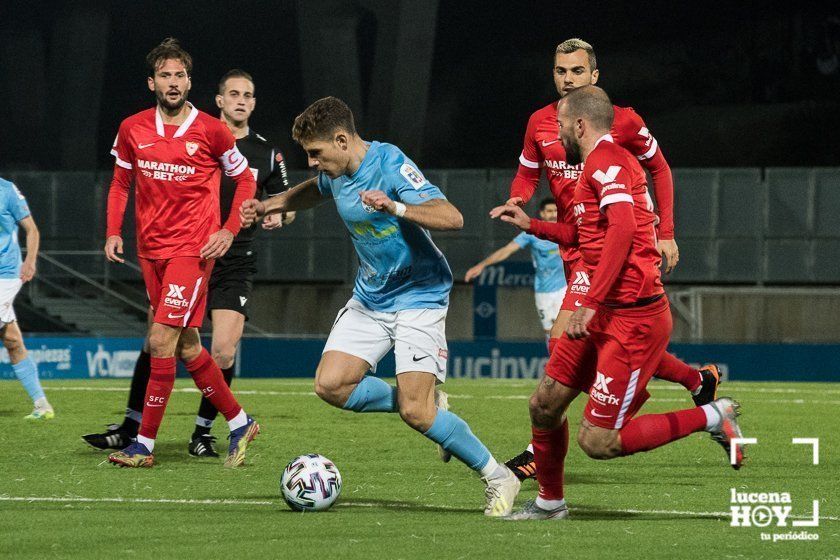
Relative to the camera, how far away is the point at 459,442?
6785mm

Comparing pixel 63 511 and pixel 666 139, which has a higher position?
pixel 666 139

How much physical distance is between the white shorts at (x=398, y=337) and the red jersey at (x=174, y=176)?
65.0 inches

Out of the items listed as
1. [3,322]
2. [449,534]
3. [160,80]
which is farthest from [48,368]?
[449,534]

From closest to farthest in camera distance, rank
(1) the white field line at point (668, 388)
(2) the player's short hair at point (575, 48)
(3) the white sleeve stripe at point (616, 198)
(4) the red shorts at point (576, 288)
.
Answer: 1. (3) the white sleeve stripe at point (616, 198)
2. (4) the red shorts at point (576, 288)
3. (2) the player's short hair at point (575, 48)
4. (1) the white field line at point (668, 388)

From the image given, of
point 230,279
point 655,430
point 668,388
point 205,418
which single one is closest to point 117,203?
point 230,279

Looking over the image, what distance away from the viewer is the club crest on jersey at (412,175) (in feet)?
22.2

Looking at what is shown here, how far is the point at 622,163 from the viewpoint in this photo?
6.32m

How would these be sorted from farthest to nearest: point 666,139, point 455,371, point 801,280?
point 666,139 → point 801,280 → point 455,371

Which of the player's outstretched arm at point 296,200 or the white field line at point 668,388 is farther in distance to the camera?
the white field line at point 668,388

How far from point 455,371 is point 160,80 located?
1213 centimetres

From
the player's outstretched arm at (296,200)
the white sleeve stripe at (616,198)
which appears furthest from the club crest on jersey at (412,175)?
the white sleeve stripe at (616,198)

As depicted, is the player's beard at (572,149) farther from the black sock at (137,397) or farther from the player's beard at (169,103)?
the black sock at (137,397)

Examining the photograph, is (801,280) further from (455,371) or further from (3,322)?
(3,322)

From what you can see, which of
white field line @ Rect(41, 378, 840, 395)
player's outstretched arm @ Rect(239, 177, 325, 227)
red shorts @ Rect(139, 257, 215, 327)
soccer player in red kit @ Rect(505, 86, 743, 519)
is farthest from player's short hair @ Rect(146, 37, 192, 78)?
white field line @ Rect(41, 378, 840, 395)
